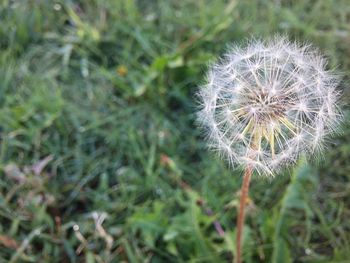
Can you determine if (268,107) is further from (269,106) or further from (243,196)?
(243,196)

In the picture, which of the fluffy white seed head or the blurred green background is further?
the blurred green background

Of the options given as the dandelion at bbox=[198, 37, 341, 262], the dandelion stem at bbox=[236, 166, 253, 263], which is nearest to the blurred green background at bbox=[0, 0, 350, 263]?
the dandelion stem at bbox=[236, 166, 253, 263]

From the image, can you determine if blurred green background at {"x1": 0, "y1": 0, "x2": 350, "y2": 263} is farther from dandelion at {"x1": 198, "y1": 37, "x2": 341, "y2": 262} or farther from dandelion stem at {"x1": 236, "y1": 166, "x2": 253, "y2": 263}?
dandelion at {"x1": 198, "y1": 37, "x2": 341, "y2": 262}

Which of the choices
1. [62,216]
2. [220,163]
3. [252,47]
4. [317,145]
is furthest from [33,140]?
[317,145]

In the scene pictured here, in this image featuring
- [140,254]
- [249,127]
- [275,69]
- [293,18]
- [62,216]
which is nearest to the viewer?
[249,127]

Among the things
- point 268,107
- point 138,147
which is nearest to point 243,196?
point 268,107

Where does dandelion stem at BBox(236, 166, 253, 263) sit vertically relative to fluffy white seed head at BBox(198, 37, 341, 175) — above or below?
below

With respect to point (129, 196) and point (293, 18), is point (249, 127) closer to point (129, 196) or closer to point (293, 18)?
point (129, 196)
